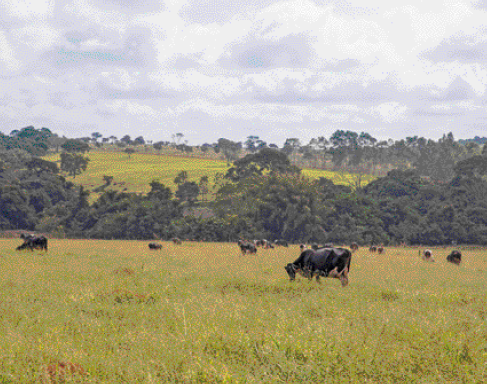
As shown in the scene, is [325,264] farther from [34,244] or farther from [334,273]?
[34,244]

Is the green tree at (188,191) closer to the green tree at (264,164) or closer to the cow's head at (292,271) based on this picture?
the green tree at (264,164)

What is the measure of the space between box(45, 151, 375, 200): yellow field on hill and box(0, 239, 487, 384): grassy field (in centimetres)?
8709

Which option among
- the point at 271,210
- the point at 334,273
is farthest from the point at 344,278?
the point at 271,210

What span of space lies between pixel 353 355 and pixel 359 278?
11.2 meters

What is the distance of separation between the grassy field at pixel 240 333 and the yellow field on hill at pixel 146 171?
87.1 meters

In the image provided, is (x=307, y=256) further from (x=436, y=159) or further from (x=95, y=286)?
(x=436, y=159)

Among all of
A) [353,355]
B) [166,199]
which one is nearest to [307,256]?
[353,355]

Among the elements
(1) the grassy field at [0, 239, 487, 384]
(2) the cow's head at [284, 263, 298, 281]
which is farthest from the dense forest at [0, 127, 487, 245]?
(1) the grassy field at [0, 239, 487, 384]

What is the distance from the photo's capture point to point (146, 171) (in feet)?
402

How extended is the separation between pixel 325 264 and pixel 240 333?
27.3 ft

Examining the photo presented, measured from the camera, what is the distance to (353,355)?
292 inches

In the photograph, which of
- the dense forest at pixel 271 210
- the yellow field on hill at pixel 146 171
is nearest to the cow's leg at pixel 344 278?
the dense forest at pixel 271 210

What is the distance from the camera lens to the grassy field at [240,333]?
7051 millimetres

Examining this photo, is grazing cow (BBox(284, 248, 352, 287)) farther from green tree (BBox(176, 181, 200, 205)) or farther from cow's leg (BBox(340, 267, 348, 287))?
green tree (BBox(176, 181, 200, 205))
